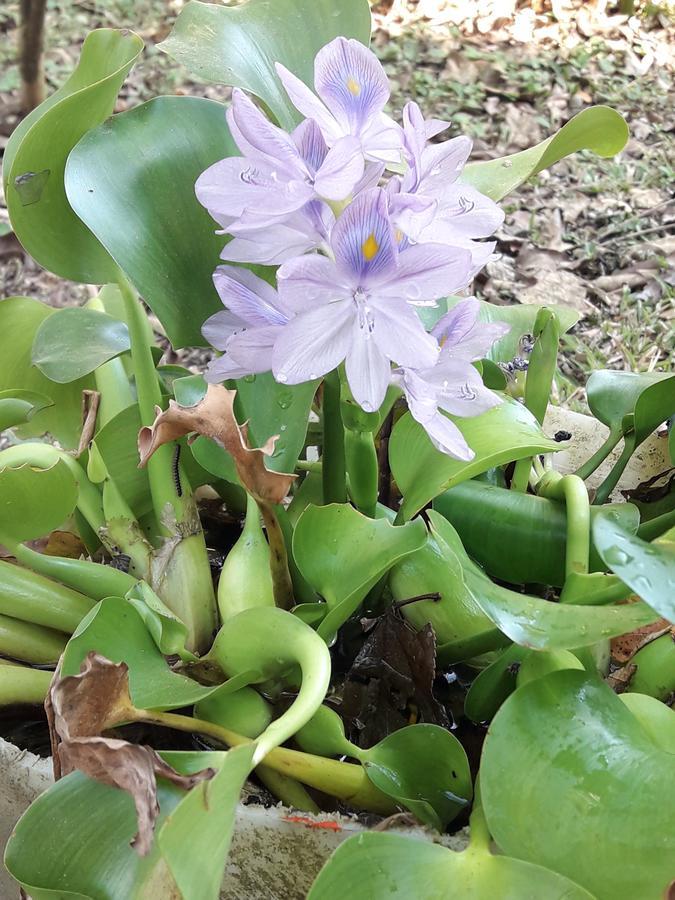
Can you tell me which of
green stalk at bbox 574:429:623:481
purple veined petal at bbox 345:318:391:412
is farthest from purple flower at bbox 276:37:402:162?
green stalk at bbox 574:429:623:481

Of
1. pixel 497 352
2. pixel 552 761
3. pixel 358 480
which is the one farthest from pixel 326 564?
pixel 497 352

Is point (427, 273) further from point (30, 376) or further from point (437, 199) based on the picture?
point (30, 376)

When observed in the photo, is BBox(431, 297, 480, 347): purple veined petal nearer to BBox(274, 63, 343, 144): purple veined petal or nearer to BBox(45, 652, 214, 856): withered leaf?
BBox(274, 63, 343, 144): purple veined petal

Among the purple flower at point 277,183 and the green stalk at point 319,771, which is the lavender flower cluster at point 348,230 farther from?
the green stalk at point 319,771

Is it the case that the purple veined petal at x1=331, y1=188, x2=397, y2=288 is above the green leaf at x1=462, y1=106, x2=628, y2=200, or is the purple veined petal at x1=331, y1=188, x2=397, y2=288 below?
above

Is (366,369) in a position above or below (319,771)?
above

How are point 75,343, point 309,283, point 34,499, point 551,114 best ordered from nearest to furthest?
point 309,283, point 34,499, point 75,343, point 551,114

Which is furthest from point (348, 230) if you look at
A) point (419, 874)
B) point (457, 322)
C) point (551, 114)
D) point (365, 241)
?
point (551, 114)
